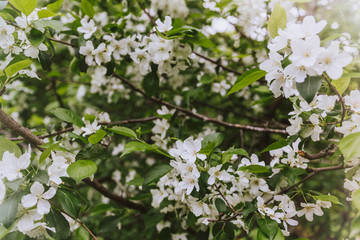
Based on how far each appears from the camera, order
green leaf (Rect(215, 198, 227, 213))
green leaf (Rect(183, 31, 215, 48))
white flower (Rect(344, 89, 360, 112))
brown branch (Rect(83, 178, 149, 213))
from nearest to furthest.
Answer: white flower (Rect(344, 89, 360, 112)) < green leaf (Rect(215, 198, 227, 213)) < green leaf (Rect(183, 31, 215, 48)) < brown branch (Rect(83, 178, 149, 213))

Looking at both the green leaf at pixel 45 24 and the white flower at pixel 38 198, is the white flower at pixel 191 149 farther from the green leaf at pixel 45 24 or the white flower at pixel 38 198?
the green leaf at pixel 45 24

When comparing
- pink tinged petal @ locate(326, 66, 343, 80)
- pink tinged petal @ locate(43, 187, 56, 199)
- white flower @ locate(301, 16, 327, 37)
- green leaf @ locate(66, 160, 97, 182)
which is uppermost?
white flower @ locate(301, 16, 327, 37)

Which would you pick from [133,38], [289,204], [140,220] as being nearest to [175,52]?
[133,38]

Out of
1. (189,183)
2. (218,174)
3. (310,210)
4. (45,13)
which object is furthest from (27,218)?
(310,210)

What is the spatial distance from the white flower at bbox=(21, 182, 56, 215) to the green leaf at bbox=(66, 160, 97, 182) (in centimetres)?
11

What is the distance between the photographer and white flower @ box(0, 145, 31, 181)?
119cm

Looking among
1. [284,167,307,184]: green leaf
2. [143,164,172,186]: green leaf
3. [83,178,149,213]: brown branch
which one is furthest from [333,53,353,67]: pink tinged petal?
[83,178,149,213]: brown branch

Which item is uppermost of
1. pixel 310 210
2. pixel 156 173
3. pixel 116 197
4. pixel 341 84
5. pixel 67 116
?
pixel 341 84

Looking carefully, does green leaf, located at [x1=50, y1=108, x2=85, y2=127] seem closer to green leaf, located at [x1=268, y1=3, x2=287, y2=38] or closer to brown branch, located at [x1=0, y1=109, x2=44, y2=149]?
brown branch, located at [x1=0, y1=109, x2=44, y2=149]

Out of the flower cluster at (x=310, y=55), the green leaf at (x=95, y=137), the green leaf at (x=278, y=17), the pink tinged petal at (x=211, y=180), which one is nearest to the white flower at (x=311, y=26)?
the flower cluster at (x=310, y=55)

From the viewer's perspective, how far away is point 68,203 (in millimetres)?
1303

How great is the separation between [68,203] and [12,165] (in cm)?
27

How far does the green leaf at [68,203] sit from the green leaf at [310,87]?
3.28 ft

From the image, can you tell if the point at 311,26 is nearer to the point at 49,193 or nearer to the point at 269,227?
the point at 269,227
